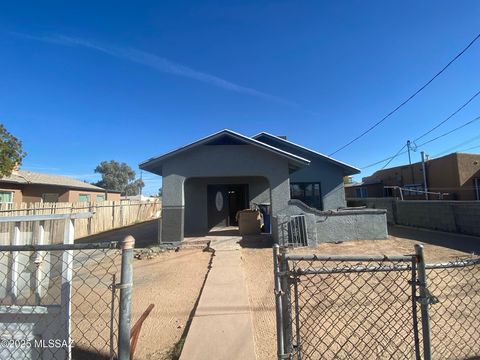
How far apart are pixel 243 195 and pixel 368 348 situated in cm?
1221

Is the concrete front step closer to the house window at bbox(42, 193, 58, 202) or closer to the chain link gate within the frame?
the chain link gate

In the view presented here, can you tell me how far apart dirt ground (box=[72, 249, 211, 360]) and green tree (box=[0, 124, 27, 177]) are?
14598mm

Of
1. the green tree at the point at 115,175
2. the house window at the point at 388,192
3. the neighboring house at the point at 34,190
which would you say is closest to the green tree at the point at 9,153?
the neighboring house at the point at 34,190

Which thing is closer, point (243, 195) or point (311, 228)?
point (311, 228)

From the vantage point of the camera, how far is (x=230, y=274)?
6484mm

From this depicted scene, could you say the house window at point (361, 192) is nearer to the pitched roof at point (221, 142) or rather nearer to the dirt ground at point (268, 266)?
the dirt ground at point (268, 266)

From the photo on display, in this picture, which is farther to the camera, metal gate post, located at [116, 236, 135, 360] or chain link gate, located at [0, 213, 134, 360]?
chain link gate, located at [0, 213, 134, 360]

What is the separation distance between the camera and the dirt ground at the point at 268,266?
3.62 metres

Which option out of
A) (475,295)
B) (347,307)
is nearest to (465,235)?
(475,295)

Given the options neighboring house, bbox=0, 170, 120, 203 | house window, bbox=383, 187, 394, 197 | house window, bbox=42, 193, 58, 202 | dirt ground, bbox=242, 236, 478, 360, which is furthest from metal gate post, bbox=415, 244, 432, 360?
house window, bbox=383, 187, 394, 197

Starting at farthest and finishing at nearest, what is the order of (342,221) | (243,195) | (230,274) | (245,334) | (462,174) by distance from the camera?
(462,174) → (243,195) → (342,221) → (230,274) → (245,334)

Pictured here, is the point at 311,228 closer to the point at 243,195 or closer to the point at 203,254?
the point at 203,254

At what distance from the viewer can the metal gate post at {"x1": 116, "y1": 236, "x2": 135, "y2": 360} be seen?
5.59ft

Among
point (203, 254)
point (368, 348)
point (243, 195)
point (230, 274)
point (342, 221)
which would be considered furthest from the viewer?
point (243, 195)
